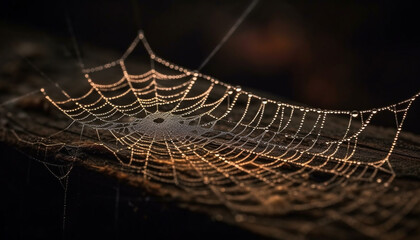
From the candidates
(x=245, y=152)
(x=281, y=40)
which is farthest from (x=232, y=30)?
(x=245, y=152)

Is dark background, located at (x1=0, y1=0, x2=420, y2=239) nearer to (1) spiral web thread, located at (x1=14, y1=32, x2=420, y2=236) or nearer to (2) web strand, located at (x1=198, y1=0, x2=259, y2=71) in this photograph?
(2) web strand, located at (x1=198, y1=0, x2=259, y2=71)

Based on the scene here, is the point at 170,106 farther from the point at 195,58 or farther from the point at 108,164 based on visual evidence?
the point at 195,58

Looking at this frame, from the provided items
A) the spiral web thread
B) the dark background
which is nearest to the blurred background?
the dark background

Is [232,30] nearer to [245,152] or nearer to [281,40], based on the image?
[281,40]

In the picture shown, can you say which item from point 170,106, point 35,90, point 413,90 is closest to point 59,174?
point 170,106

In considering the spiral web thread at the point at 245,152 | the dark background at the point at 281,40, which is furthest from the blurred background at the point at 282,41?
the spiral web thread at the point at 245,152
